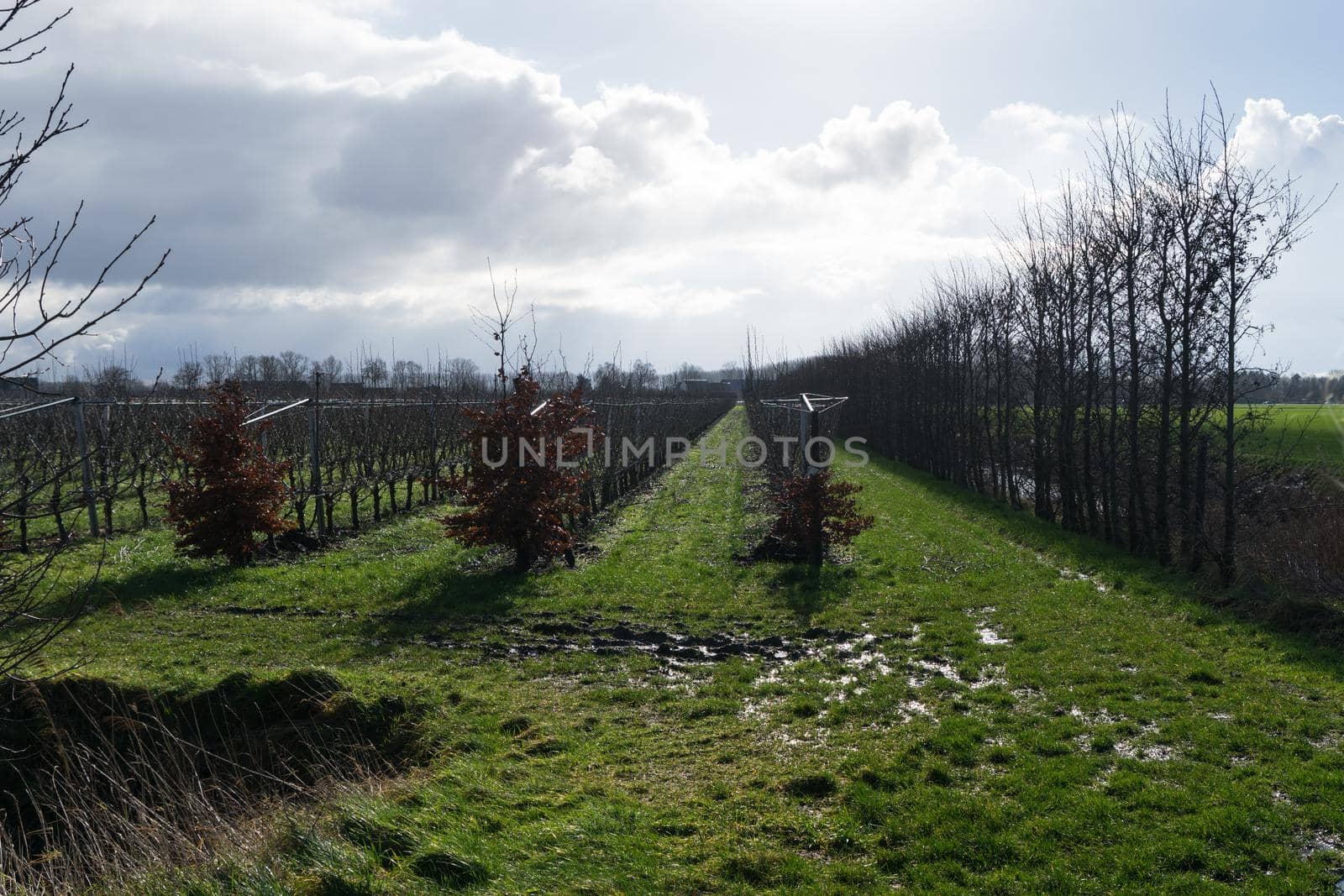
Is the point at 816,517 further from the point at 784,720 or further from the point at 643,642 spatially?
the point at 784,720

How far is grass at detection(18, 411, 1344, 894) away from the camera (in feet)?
12.6

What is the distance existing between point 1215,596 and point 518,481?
7.88 metres

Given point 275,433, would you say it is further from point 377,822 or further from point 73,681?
point 377,822

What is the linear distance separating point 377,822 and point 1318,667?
6685mm

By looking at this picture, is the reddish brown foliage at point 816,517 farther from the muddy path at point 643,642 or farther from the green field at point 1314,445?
the green field at point 1314,445

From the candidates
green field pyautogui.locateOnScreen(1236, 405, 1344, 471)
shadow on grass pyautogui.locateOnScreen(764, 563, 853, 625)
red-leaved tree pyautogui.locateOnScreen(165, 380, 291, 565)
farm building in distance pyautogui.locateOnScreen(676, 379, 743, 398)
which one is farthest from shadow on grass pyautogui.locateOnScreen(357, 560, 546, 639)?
farm building in distance pyautogui.locateOnScreen(676, 379, 743, 398)

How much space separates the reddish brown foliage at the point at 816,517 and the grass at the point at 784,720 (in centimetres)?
59

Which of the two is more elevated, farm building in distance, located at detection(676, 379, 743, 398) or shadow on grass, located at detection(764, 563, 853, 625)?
farm building in distance, located at detection(676, 379, 743, 398)

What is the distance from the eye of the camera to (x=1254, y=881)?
359 cm

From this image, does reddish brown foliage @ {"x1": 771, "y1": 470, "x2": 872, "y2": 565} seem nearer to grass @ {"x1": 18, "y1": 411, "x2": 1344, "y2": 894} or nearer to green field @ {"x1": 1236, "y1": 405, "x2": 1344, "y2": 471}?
grass @ {"x1": 18, "y1": 411, "x2": 1344, "y2": 894}

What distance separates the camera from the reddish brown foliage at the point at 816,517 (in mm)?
11454

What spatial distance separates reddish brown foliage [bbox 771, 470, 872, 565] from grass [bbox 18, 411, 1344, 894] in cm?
59

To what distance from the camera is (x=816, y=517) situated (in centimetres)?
1145

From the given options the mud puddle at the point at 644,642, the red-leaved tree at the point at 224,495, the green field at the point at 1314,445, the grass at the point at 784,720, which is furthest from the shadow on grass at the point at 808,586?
the green field at the point at 1314,445
